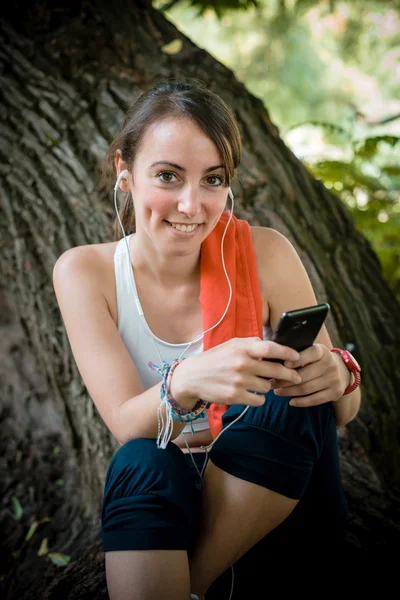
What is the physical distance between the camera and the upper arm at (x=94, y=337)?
5.34 ft

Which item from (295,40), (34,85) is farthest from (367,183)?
(295,40)

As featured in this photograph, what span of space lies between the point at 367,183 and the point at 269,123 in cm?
154

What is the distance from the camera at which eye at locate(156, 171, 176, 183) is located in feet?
5.35

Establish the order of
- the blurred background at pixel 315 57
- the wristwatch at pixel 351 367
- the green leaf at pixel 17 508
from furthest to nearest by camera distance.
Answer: the blurred background at pixel 315 57 → the green leaf at pixel 17 508 → the wristwatch at pixel 351 367

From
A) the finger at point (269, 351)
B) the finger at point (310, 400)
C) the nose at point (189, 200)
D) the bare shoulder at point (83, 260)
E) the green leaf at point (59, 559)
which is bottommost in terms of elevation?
the green leaf at point (59, 559)

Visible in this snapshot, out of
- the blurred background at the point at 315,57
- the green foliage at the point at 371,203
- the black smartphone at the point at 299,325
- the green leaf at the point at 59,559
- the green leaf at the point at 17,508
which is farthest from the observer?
the blurred background at the point at 315,57

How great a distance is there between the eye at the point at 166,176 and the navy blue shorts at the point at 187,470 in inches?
26.2

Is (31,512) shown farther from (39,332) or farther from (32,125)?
(32,125)

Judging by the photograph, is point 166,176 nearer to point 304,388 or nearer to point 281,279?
point 281,279

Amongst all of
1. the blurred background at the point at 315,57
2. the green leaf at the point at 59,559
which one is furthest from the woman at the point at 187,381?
the blurred background at the point at 315,57

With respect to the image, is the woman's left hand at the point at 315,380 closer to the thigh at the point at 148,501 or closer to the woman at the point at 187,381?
the woman at the point at 187,381

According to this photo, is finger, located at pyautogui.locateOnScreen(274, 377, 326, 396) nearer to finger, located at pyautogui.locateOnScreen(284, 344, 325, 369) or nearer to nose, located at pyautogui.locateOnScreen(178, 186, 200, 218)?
finger, located at pyautogui.locateOnScreen(284, 344, 325, 369)

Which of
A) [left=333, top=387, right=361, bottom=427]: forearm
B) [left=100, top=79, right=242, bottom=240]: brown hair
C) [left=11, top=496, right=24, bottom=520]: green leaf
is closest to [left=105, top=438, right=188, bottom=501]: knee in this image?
[left=333, top=387, right=361, bottom=427]: forearm

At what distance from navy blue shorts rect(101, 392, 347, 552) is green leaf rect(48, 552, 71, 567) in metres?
0.87
